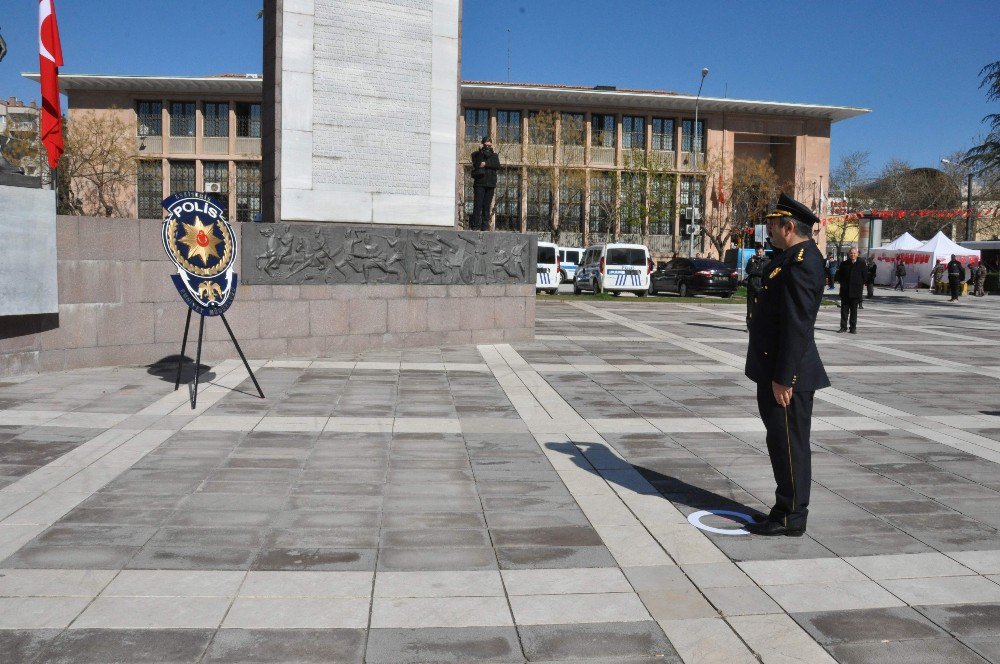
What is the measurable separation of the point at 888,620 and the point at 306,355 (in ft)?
33.1

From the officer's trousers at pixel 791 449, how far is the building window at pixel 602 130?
57850 millimetres

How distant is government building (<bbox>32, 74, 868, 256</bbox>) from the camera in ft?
188

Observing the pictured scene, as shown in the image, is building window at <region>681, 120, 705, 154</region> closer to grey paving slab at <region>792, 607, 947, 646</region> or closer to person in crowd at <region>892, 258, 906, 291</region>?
person in crowd at <region>892, 258, 906, 291</region>

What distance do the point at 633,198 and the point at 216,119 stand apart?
28365mm

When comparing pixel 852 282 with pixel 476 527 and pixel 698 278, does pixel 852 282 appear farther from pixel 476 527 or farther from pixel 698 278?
pixel 476 527

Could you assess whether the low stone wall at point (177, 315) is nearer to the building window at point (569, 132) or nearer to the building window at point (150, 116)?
the building window at point (569, 132)

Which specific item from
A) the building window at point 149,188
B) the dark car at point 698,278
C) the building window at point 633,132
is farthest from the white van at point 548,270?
the building window at point 149,188

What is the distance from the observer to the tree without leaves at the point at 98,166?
4794 cm

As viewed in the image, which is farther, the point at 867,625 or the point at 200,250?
the point at 200,250

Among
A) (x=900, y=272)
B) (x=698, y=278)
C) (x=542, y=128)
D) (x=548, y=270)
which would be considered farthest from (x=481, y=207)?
(x=542, y=128)

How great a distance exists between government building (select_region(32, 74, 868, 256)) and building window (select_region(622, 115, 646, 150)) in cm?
7

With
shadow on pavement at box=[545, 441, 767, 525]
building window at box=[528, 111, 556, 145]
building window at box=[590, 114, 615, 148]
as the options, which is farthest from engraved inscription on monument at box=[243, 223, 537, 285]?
building window at box=[590, 114, 615, 148]

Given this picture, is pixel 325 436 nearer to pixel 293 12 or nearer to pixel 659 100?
pixel 293 12

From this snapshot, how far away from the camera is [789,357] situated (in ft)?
15.9
